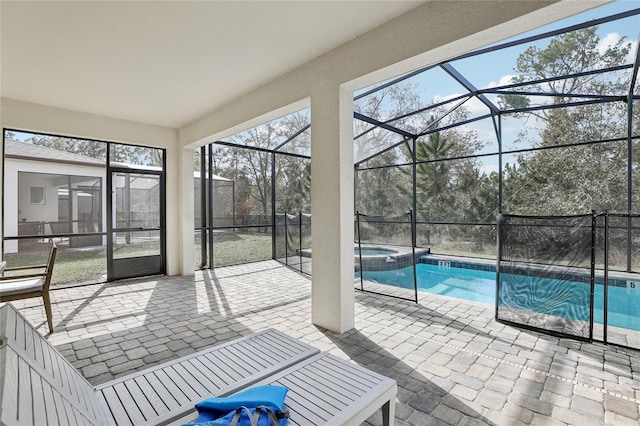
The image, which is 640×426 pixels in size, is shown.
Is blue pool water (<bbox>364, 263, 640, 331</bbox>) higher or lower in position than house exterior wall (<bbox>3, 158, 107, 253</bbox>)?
lower

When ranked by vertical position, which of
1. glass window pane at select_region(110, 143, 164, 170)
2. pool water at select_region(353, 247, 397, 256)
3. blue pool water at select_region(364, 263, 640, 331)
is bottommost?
blue pool water at select_region(364, 263, 640, 331)

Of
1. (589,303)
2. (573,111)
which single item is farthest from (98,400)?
(573,111)

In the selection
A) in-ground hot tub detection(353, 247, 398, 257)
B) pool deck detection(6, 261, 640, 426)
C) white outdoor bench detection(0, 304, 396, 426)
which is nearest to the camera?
white outdoor bench detection(0, 304, 396, 426)

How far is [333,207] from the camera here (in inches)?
134

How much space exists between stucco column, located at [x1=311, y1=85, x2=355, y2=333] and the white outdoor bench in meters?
1.24

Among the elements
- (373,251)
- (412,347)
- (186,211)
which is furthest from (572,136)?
(186,211)

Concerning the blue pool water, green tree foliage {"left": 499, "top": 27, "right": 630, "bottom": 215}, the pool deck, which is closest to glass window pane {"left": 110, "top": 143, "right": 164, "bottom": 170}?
the pool deck

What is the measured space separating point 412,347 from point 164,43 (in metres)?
3.92

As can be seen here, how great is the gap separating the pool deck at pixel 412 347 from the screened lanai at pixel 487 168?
616 mm

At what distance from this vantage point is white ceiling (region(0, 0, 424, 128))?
8.63 feet

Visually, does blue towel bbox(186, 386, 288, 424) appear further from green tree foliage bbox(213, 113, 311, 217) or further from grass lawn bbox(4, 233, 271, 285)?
green tree foliage bbox(213, 113, 311, 217)

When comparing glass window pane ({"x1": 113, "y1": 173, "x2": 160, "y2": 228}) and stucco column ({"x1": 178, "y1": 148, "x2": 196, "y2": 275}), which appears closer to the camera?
glass window pane ({"x1": 113, "y1": 173, "x2": 160, "y2": 228})

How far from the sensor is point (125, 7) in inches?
102

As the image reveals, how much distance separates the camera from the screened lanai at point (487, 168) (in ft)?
15.0
